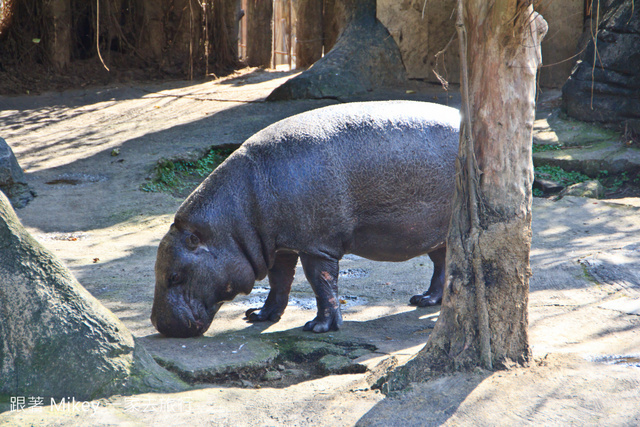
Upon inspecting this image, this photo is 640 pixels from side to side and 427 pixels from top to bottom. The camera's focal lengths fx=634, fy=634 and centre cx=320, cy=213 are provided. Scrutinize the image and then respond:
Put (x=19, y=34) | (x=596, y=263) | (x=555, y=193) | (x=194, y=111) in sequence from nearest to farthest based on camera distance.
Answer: (x=596, y=263)
(x=555, y=193)
(x=194, y=111)
(x=19, y=34)

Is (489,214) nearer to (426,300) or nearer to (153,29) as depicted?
(426,300)

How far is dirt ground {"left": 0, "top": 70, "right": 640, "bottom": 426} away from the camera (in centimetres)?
267

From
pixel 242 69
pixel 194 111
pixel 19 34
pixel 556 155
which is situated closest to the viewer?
pixel 556 155

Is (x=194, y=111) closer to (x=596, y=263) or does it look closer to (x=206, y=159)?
(x=206, y=159)

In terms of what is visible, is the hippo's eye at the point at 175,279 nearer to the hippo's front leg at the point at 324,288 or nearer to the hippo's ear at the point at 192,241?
the hippo's ear at the point at 192,241

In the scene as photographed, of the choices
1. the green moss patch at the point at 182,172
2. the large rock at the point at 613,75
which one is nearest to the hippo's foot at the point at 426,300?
the green moss patch at the point at 182,172

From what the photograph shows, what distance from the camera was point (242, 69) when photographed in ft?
48.9

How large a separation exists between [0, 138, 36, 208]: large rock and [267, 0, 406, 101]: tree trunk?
444 centimetres

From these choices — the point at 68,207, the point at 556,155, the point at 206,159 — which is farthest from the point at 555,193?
the point at 68,207

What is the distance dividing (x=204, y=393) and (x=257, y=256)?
1269 mm

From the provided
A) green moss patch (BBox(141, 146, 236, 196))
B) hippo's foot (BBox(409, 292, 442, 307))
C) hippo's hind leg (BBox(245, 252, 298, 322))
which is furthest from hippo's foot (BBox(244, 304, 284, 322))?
green moss patch (BBox(141, 146, 236, 196))

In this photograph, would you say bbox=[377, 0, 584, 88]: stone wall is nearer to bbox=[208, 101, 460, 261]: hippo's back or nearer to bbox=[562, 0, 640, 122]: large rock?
bbox=[562, 0, 640, 122]: large rock

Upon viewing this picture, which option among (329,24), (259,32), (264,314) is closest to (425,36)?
(329,24)

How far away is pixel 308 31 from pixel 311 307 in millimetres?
9823
